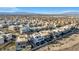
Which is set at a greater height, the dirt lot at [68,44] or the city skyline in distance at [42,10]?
the city skyline in distance at [42,10]

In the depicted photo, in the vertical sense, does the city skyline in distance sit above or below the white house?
above

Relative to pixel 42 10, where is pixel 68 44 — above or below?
below

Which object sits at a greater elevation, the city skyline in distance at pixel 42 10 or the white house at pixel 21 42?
the city skyline in distance at pixel 42 10

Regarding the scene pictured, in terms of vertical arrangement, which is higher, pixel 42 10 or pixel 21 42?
pixel 42 10

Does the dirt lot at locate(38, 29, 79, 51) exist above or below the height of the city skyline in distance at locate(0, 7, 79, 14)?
below

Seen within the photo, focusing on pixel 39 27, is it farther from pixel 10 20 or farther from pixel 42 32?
pixel 10 20
